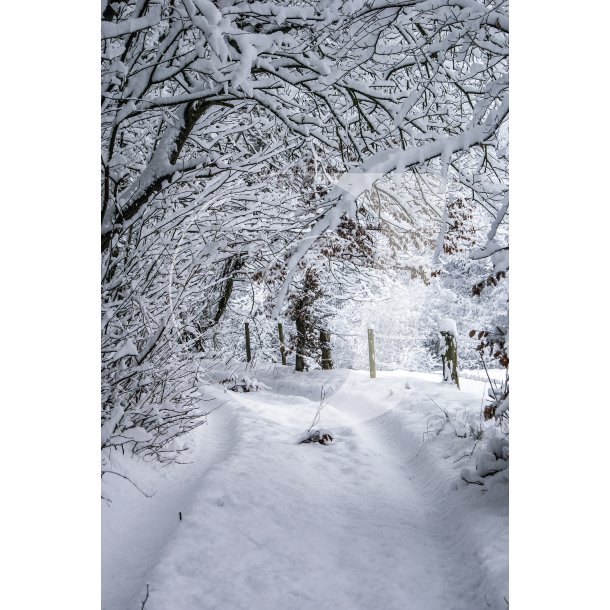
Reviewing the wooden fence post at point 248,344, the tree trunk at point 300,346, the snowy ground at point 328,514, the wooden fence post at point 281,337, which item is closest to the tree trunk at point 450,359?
the snowy ground at point 328,514

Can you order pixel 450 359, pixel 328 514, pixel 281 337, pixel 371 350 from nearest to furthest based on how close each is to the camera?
pixel 328 514
pixel 450 359
pixel 371 350
pixel 281 337

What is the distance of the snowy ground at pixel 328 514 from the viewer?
1.78m

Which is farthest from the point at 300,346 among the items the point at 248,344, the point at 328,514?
the point at 328,514

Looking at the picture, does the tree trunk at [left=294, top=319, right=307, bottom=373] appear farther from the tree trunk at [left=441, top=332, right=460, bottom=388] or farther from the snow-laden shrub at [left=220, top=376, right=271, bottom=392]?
the tree trunk at [left=441, top=332, right=460, bottom=388]

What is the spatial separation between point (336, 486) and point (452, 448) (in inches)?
38.9

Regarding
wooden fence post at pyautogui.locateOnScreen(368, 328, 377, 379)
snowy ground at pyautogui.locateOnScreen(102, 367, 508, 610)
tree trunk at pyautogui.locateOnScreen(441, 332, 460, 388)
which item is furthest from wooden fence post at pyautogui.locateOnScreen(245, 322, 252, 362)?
tree trunk at pyautogui.locateOnScreen(441, 332, 460, 388)

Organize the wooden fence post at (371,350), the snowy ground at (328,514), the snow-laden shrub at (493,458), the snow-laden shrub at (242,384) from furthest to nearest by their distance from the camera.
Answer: the snow-laden shrub at (242,384) → the wooden fence post at (371,350) → the snow-laden shrub at (493,458) → the snowy ground at (328,514)

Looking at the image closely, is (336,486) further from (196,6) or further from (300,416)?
(196,6)

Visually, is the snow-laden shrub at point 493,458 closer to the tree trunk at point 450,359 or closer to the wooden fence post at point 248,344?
the tree trunk at point 450,359

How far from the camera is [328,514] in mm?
2447

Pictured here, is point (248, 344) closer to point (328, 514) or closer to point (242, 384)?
point (242, 384)
